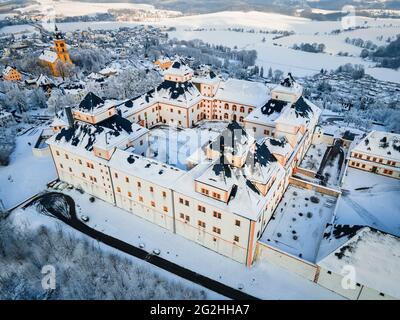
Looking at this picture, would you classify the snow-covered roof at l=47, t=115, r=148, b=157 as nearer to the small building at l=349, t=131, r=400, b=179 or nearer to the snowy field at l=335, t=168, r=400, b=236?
the snowy field at l=335, t=168, r=400, b=236

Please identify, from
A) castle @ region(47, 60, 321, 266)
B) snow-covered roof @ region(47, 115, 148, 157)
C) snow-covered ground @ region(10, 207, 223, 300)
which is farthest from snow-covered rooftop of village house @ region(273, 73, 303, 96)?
snow-covered ground @ region(10, 207, 223, 300)

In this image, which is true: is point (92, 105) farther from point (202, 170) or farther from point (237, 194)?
point (237, 194)

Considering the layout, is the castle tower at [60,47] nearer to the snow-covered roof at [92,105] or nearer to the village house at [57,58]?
the village house at [57,58]

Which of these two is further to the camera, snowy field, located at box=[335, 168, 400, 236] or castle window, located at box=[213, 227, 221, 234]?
snowy field, located at box=[335, 168, 400, 236]

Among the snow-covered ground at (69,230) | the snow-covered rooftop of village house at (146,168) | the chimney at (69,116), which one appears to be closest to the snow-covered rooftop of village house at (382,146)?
the snow-covered rooftop of village house at (146,168)

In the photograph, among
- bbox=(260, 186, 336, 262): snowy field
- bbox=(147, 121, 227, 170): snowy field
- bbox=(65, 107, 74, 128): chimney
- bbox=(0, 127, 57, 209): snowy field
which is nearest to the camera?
bbox=(260, 186, 336, 262): snowy field

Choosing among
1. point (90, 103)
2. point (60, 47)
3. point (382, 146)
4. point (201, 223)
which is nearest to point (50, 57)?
point (60, 47)

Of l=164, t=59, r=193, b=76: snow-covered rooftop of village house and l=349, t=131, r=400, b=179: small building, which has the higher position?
l=164, t=59, r=193, b=76: snow-covered rooftop of village house

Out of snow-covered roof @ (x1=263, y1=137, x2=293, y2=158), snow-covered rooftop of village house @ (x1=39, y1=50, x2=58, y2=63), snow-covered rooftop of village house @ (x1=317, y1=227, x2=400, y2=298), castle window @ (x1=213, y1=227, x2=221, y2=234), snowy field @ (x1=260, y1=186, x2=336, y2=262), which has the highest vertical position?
snow-covered roof @ (x1=263, y1=137, x2=293, y2=158)
